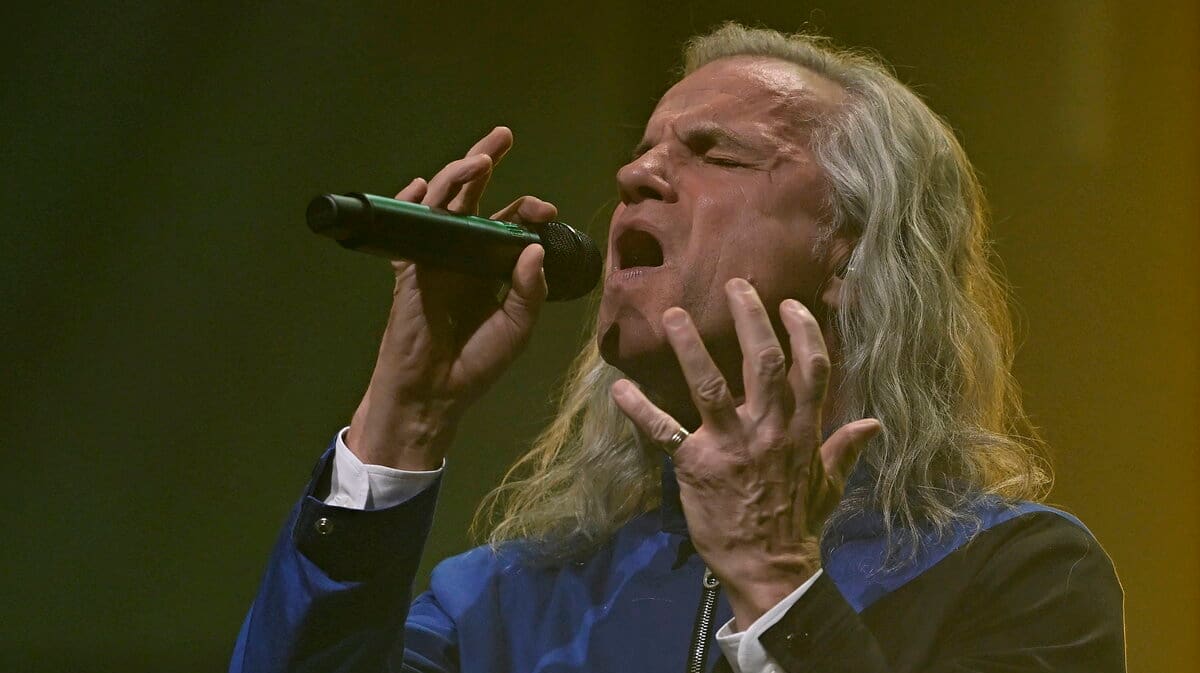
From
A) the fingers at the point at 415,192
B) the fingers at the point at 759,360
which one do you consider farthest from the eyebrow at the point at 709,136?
the fingers at the point at 759,360

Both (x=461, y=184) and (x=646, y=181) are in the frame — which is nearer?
(x=461, y=184)

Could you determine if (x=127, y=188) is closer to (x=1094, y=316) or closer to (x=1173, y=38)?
(x=1094, y=316)

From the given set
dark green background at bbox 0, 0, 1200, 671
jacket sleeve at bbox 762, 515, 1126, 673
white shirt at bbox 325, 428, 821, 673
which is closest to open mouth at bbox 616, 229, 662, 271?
white shirt at bbox 325, 428, 821, 673

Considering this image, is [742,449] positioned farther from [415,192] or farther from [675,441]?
[415,192]

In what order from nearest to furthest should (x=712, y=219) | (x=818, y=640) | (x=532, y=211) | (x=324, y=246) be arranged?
(x=818, y=640) → (x=532, y=211) → (x=712, y=219) → (x=324, y=246)

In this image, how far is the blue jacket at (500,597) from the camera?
1284 mm

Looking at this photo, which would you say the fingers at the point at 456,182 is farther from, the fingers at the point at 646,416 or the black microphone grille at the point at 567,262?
the fingers at the point at 646,416

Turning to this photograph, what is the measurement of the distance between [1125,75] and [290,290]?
1.40 meters

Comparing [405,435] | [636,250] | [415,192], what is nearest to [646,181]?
[636,250]

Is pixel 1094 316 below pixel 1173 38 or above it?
below

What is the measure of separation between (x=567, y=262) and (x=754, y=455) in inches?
14.9

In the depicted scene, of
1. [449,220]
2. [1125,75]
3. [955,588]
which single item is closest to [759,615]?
[955,588]

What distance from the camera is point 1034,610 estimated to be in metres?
1.24

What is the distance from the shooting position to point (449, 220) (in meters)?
1.23
